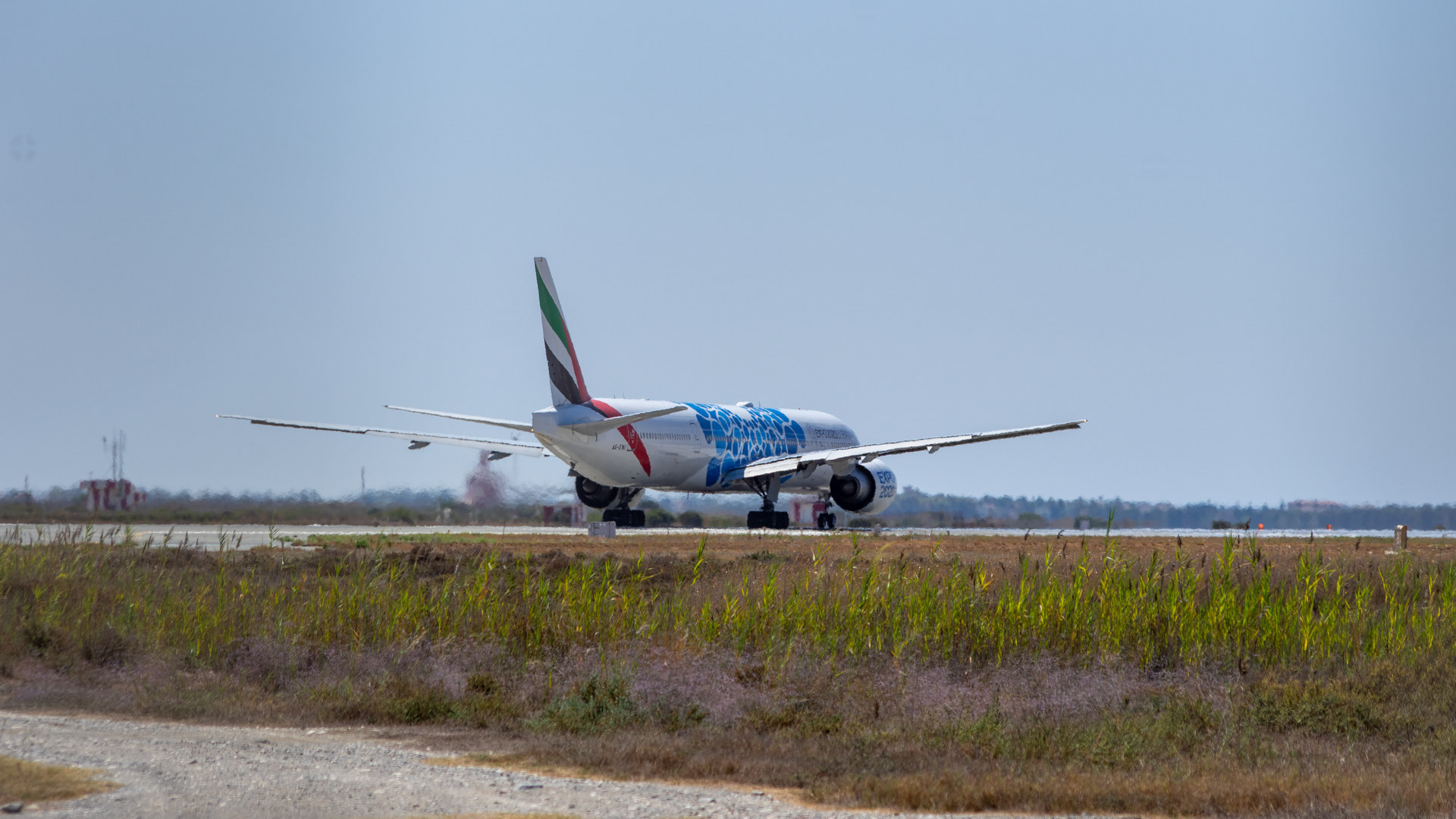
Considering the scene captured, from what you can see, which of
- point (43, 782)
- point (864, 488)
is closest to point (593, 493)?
point (864, 488)

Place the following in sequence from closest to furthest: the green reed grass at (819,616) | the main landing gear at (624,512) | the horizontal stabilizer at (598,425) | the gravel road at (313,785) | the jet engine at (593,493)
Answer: the gravel road at (313,785), the green reed grass at (819,616), the horizontal stabilizer at (598,425), the jet engine at (593,493), the main landing gear at (624,512)

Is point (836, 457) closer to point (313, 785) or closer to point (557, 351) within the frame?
point (557, 351)

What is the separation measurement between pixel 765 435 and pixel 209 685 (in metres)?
32.6

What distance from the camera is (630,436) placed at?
38562mm

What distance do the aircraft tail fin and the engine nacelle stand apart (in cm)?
1004

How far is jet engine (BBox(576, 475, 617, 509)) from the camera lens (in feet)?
136

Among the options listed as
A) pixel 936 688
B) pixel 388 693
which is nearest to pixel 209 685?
pixel 388 693

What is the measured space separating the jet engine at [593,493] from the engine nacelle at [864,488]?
7.04 metres

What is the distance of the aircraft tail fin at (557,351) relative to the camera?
121ft

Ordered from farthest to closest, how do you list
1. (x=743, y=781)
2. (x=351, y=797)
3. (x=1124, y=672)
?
(x=1124, y=672) → (x=743, y=781) → (x=351, y=797)

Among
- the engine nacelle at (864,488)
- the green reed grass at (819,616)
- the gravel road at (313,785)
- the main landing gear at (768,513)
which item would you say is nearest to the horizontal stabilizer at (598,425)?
the main landing gear at (768,513)

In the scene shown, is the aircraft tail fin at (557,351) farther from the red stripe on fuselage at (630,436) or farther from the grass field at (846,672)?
the grass field at (846,672)

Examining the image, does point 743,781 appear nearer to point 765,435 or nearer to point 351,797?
point 351,797

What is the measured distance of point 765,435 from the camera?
44094mm
